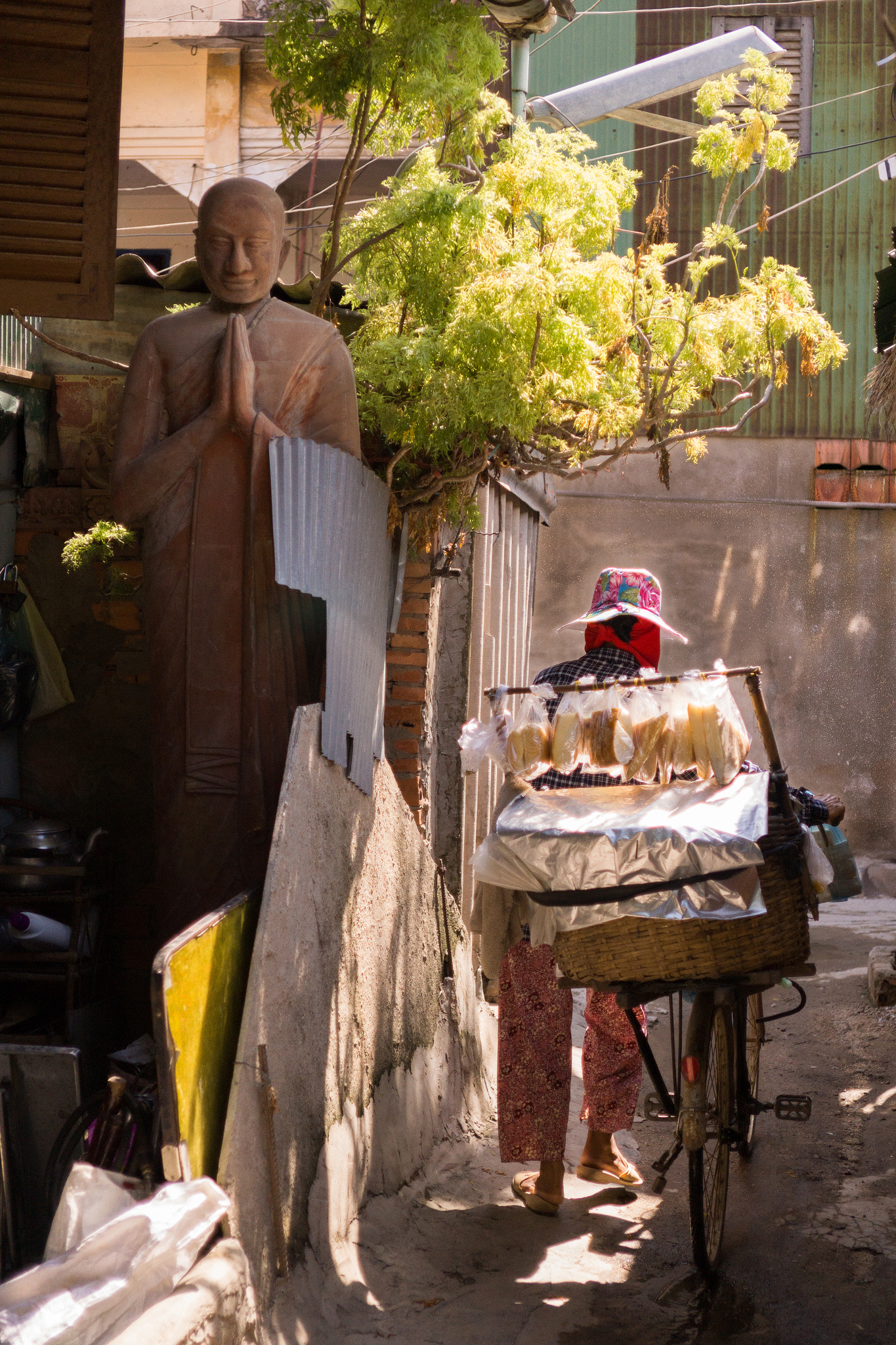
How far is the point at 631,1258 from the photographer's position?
449cm

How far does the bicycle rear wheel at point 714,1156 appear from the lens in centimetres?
409

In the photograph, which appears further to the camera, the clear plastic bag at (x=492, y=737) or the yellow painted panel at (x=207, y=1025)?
the clear plastic bag at (x=492, y=737)

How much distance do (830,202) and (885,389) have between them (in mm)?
7831

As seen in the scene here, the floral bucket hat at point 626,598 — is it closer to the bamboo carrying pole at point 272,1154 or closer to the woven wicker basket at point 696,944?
the woven wicker basket at point 696,944

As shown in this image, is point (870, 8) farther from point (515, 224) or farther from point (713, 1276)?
point (713, 1276)

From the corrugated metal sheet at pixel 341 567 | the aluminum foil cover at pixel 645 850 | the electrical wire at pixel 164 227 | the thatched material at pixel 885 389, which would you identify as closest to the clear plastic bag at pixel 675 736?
the aluminum foil cover at pixel 645 850

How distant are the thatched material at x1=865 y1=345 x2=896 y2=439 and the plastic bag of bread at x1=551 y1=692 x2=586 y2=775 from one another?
3595 mm

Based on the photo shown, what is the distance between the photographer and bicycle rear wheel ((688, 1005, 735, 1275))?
13.4 feet

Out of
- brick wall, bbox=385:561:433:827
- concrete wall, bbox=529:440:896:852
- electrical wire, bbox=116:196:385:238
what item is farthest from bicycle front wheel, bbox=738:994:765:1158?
electrical wire, bbox=116:196:385:238

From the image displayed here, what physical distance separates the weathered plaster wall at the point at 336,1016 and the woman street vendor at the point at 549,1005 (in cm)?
42

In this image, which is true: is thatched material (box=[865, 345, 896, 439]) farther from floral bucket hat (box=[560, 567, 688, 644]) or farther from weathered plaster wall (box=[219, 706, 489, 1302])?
weathered plaster wall (box=[219, 706, 489, 1302])

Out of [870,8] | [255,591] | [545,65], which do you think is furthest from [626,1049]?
[870,8]

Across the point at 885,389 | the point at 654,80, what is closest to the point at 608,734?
the point at 885,389

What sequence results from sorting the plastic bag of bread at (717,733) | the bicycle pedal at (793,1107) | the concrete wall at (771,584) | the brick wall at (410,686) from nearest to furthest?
the plastic bag of bread at (717,733) → the bicycle pedal at (793,1107) → the brick wall at (410,686) → the concrete wall at (771,584)
